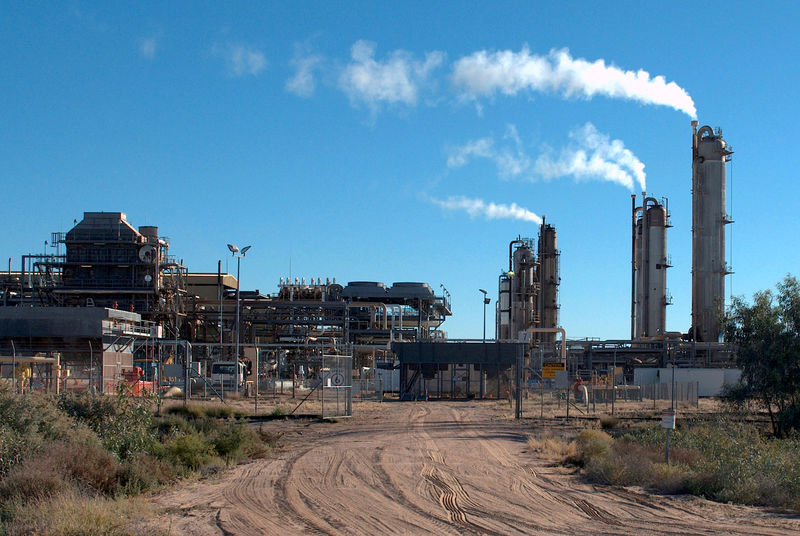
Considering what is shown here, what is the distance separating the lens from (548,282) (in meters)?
77.6

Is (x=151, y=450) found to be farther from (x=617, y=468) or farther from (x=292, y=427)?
(x=292, y=427)

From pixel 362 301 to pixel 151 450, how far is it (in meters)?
58.3

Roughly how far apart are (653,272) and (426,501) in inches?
2393

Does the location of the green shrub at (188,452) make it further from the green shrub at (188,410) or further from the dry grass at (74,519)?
the green shrub at (188,410)

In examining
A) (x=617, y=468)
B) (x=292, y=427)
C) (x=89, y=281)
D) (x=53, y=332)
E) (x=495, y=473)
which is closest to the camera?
(x=617, y=468)

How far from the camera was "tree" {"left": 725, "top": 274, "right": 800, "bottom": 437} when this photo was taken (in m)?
29.8

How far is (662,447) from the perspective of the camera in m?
20.9

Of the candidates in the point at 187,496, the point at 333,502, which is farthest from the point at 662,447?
the point at 187,496

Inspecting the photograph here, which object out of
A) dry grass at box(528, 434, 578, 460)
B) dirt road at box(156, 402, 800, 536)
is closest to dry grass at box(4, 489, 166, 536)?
dirt road at box(156, 402, 800, 536)

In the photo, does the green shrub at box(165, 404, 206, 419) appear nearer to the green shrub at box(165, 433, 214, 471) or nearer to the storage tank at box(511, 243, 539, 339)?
the green shrub at box(165, 433, 214, 471)

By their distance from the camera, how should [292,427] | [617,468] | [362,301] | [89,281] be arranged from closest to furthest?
[617,468]
[292,427]
[89,281]
[362,301]

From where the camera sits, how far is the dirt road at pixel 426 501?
12938mm

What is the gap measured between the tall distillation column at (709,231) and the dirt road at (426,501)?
4799 cm

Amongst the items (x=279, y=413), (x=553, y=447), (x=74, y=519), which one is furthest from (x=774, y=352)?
(x=74, y=519)
